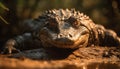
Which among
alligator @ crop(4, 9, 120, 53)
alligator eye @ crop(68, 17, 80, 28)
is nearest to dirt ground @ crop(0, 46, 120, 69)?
alligator @ crop(4, 9, 120, 53)

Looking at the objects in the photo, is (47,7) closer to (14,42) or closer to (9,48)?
(14,42)

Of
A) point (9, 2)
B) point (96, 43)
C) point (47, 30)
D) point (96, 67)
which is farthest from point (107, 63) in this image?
point (9, 2)

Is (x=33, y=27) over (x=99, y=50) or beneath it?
over

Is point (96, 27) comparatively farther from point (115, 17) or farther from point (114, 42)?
point (115, 17)

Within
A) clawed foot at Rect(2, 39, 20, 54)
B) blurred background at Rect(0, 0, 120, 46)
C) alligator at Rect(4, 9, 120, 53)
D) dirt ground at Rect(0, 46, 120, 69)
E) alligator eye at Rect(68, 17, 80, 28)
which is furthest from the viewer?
blurred background at Rect(0, 0, 120, 46)

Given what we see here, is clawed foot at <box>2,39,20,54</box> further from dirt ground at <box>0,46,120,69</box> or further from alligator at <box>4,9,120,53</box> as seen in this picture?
dirt ground at <box>0,46,120,69</box>

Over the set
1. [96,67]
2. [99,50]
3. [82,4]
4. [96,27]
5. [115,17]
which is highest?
[82,4]

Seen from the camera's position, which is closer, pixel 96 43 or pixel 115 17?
pixel 96 43
